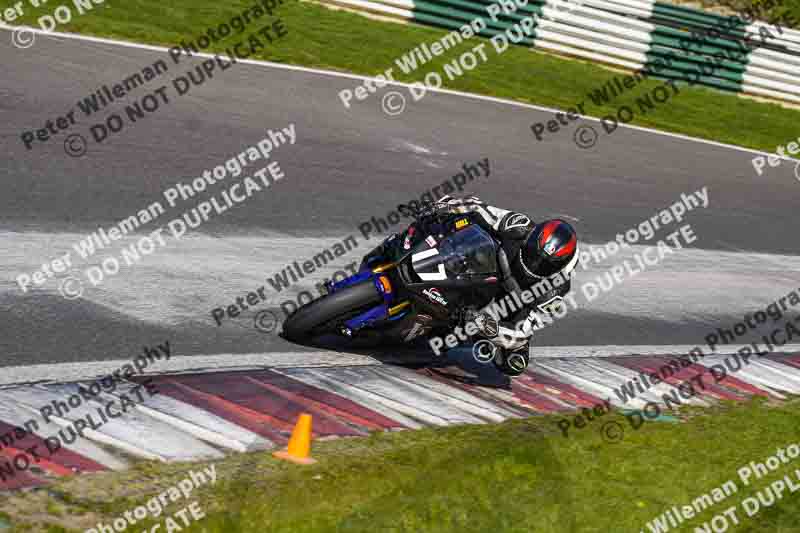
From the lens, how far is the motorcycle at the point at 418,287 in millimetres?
7113

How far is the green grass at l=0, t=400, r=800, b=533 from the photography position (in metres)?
5.12

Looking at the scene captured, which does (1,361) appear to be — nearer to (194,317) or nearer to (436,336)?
(194,317)

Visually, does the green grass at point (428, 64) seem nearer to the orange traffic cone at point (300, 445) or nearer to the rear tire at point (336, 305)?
the rear tire at point (336, 305)

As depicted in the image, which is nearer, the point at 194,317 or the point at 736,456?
the point at 736,456

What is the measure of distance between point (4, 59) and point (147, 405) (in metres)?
7.39

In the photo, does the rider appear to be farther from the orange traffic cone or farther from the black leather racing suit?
the orange traffic cone

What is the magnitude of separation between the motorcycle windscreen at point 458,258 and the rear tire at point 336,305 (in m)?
0.41

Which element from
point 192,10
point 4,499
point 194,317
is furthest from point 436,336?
point 192,10

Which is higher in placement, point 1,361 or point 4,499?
point 1,361

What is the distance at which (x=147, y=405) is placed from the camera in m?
6.14

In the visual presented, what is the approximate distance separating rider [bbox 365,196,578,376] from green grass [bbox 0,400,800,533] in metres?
0.61

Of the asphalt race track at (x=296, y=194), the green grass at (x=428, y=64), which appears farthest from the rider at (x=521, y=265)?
the green grass at (x=428, y=64)

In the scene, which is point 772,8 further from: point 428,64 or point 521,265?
point 521,265

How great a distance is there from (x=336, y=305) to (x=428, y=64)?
10.2m
